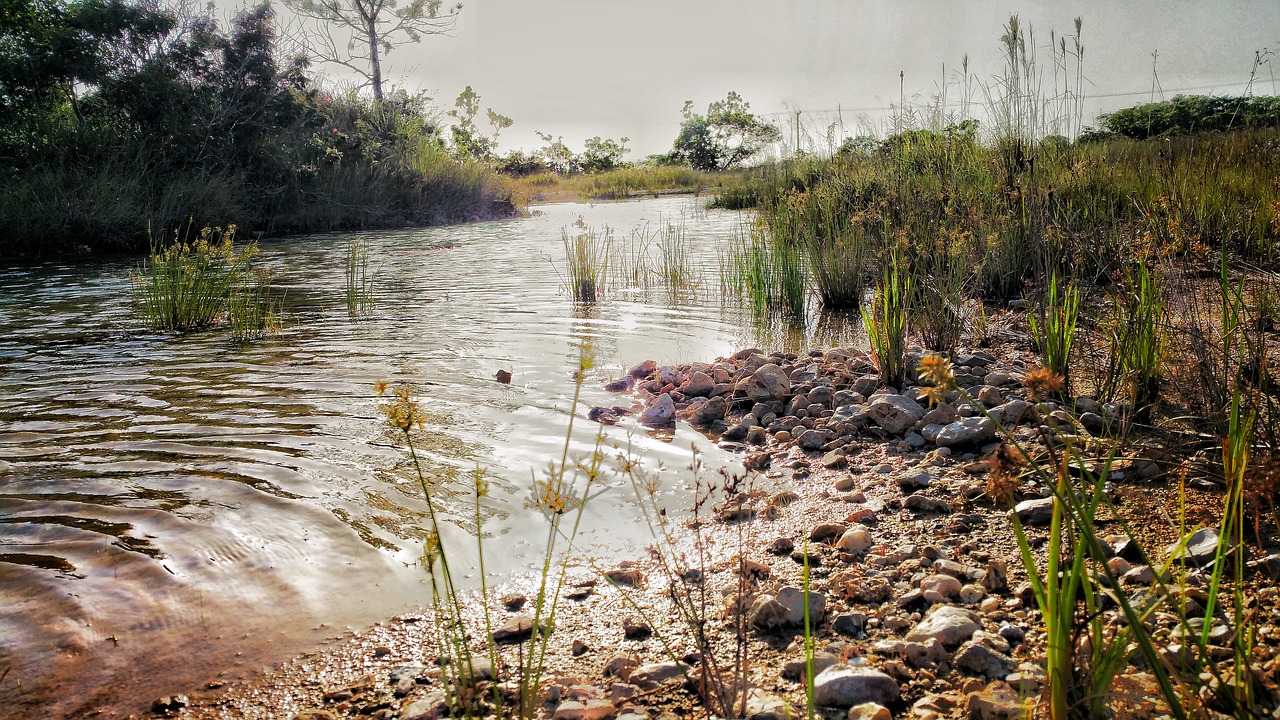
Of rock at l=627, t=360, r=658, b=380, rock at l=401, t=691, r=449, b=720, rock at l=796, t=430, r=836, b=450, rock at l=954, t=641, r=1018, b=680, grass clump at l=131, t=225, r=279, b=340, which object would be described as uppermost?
grass clump at l=131, t=225, r=279, b=340

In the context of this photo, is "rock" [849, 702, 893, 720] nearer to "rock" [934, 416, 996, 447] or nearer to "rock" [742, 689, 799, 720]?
"rock" [742, 689, 799, 720]

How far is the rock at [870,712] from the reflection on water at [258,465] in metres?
1.17

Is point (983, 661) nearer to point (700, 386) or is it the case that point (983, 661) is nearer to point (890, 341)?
point (890, 341)

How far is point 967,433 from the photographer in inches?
130

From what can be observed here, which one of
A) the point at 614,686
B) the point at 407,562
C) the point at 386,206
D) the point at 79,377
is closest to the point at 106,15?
the point at 386,206

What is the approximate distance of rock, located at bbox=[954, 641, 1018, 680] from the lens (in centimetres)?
171

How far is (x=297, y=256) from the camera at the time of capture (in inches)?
510

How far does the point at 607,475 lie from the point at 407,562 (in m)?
1.01

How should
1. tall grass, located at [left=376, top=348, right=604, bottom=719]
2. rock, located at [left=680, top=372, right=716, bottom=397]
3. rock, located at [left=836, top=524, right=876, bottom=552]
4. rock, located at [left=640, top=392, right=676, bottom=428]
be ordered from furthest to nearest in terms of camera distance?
rock, located at [left=680, top=372, right=716, bottom=397]
rock, located at [left=640, top=392, right=676, bottom=428]
rock, located at [left=836, top=524, right=876, bottom=552]
tall grass, located at [left=376, top=348, right=604, bottom=719]

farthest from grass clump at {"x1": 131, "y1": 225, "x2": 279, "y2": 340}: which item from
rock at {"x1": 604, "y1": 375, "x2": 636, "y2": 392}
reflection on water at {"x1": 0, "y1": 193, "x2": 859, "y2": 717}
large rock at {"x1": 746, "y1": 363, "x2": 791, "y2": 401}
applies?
large rock at {"x1": 746, "y1": 363, "x2": 791, "y2": 401}

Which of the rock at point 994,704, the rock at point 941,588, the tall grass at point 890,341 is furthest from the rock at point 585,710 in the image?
the tall grass at point 890,341

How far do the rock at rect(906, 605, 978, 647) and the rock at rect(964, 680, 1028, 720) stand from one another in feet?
0.75

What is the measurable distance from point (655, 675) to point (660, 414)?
7.55 feet

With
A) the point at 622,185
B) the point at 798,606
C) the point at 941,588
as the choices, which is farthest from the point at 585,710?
the point at 622,185
